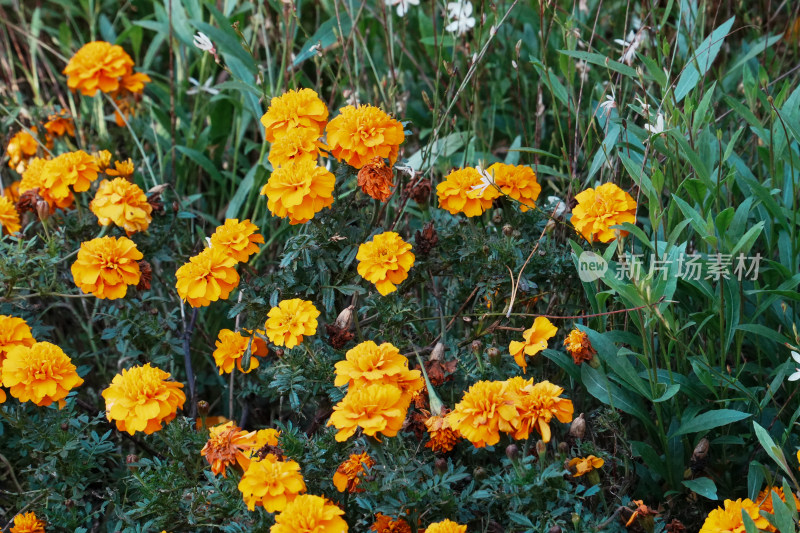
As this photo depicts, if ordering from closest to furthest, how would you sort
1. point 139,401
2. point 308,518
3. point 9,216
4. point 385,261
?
1. point 308,518
2. point 139,401
3. point 385,261
4. point 9,216

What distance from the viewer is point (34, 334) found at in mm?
1639

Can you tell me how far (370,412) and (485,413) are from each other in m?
0.17

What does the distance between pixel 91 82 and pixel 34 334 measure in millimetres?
797

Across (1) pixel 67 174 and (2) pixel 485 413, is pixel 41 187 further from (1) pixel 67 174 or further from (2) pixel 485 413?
(2) pixel 485 413

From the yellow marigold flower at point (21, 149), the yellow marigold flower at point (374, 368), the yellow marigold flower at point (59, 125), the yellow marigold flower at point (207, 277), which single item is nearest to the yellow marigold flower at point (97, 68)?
the yellow marigold flower at point (59, 125)

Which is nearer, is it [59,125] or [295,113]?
[295,113]

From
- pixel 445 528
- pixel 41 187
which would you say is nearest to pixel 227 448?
pixel 445 528

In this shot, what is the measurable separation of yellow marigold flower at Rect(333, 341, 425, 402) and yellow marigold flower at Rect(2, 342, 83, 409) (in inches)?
20.1

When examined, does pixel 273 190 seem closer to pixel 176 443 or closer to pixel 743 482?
pixel 176 443

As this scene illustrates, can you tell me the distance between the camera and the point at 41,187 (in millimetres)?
1755

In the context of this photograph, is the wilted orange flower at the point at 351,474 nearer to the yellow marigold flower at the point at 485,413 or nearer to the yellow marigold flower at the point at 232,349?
the yellow marigold flower at the point at 485,413

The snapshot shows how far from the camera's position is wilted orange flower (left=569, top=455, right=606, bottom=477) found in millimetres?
1293

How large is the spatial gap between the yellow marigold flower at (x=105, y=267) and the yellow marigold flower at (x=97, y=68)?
778 mm

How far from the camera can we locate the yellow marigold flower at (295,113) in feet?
4.97
